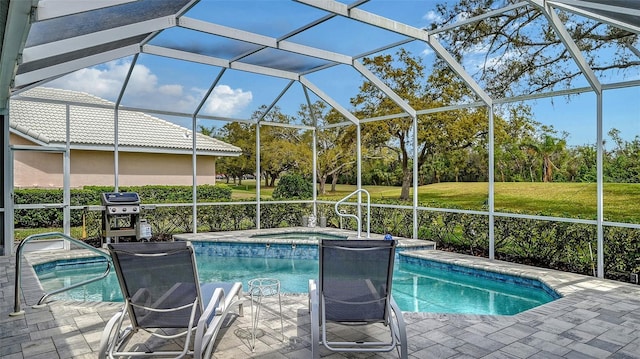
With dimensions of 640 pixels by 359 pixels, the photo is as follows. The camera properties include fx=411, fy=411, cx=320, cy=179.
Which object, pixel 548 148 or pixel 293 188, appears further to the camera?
pixel 293 188

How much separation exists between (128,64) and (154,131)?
8.10ft

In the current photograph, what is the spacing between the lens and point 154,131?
11.1 metres

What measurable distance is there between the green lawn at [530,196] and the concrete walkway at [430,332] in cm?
320

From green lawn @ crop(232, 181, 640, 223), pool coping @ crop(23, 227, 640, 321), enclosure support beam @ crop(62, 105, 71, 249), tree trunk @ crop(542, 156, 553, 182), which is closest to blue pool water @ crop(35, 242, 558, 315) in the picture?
pool coping @ crop(23, 227, 640, 321)

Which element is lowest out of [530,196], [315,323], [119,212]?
[315,323]

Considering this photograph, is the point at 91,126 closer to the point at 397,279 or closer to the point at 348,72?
the point at 348,72

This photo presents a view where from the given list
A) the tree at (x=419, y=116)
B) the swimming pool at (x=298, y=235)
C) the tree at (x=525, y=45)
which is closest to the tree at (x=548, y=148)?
the tree at (x=525, y=45)

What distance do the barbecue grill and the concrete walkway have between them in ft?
12.0

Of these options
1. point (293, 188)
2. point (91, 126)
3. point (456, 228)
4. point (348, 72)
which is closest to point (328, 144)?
point (293, 188)

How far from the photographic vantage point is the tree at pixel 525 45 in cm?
805

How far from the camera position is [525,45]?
912 cm

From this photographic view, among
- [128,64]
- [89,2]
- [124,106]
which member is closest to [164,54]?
[128,64]

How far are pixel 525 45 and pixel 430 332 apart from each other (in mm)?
7487

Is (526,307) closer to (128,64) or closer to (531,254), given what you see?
(531,254)
